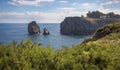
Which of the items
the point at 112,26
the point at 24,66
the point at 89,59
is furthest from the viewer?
the point at 112,26

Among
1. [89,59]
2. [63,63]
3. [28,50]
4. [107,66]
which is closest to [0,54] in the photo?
[28,50]

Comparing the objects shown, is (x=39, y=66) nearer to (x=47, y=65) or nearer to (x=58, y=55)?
(x=47, y=65)

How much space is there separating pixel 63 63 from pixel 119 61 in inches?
179

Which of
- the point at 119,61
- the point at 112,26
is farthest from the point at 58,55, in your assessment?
the point at 112,26

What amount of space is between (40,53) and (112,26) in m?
29.9

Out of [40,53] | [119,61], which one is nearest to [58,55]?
[40,53]

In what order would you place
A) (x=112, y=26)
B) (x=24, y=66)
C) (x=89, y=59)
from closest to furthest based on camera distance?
(x=24, y=66), (x=89, y=59), (x=112, y=26)

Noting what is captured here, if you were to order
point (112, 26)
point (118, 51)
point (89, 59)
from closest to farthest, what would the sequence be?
point (89, 59)
point (118, 51)
point (112, 26)

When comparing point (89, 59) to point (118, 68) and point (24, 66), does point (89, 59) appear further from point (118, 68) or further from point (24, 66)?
point (24, 66)

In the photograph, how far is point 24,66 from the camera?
2012cm

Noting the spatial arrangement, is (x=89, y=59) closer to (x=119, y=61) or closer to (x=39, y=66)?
(x=119, y=61)

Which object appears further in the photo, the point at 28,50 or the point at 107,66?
the point at 28,50

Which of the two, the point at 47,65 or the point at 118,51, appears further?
the point at 118,51

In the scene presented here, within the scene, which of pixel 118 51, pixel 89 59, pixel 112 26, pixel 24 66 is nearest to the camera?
pixel 24 66
